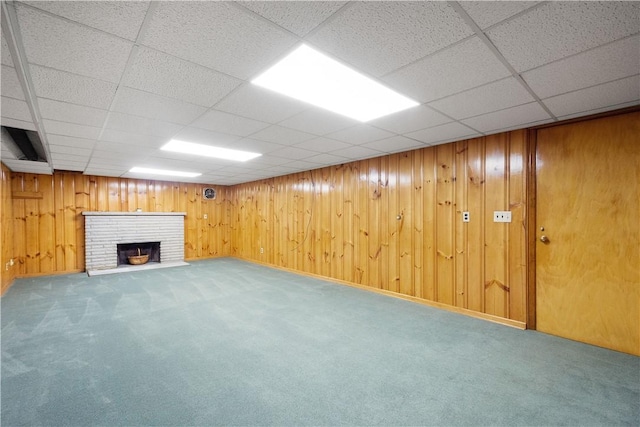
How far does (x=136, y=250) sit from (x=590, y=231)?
9017 mm

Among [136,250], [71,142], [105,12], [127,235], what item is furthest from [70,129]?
[136,250]

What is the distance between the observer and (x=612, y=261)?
272 centimetres

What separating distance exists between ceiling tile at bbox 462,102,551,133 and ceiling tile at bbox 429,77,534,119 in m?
0.13

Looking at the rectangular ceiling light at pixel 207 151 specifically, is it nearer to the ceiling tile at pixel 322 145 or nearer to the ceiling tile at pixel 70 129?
the ceiling tile at pixel 70 129

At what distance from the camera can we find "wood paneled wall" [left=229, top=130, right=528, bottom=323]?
3344 millimetres

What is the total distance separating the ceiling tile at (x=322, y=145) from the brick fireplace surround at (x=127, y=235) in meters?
5.29

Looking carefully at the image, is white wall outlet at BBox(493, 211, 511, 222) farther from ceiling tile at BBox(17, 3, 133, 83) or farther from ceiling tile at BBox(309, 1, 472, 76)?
ceiling tile at BBox(17, 3, 133, 83)

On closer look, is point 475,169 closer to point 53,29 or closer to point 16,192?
point 53,29

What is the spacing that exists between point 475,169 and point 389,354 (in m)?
2.50

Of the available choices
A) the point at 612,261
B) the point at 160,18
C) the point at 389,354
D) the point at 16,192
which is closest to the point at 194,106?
the point at 160,18

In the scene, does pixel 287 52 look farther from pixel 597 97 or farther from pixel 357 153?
pixel 357 153

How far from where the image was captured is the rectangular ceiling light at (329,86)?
6.05 feet

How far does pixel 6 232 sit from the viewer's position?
16.3ft

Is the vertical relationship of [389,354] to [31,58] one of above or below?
below
